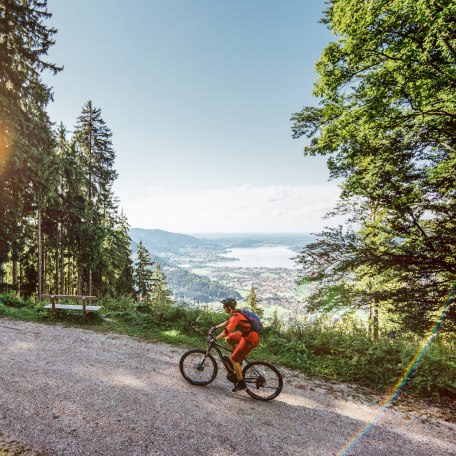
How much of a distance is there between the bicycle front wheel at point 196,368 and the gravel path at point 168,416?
208 mm

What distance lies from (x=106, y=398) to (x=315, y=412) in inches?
170

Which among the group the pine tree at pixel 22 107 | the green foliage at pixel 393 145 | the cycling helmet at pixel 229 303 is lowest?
the cycling helmet at pixel 229 303

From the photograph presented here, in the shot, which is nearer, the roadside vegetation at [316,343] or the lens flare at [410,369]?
the lens flare at [410,369]

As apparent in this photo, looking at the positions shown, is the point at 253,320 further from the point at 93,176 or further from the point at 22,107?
the point at 93,176

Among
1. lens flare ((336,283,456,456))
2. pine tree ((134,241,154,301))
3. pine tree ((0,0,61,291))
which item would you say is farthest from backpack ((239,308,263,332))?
pine tree ((134,241,154,301))

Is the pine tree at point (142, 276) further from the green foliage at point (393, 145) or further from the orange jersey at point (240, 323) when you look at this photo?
the orange jersey at point (240, 323)

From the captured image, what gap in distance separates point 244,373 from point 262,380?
427 millimetres

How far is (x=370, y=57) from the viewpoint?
598 centimetres

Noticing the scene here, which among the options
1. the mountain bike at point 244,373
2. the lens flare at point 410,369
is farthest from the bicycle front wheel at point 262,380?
the lens flare at point 410,369

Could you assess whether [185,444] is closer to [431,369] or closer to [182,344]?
[182,344]

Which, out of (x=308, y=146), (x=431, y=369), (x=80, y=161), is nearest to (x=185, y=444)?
(x=431, y=369)

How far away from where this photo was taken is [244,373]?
5.88 metres

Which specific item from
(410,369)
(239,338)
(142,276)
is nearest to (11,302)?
(239,338)

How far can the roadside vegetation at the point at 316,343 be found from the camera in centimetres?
707
